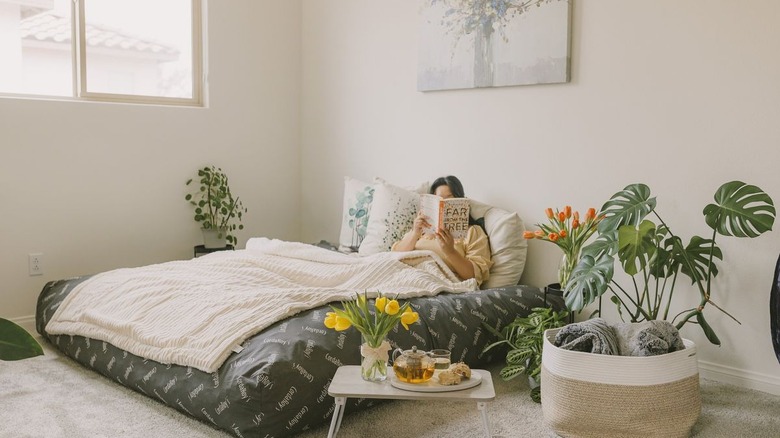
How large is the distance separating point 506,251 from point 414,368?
1478 millimetres

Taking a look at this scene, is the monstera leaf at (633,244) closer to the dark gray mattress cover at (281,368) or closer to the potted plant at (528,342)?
the potted plant at (528,342)

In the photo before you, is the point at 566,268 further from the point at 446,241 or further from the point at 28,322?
the point at 28,322

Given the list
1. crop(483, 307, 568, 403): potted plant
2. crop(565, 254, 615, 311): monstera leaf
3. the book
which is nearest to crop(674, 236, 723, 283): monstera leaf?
crop(565, 254, 615, 311): monstera leaf

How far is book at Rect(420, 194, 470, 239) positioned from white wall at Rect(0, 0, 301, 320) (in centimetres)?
146

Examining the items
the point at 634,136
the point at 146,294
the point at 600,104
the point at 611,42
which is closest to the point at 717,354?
the point at 634,136

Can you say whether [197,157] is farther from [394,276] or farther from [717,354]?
[717,354]

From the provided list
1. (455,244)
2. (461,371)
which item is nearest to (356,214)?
(455,244)

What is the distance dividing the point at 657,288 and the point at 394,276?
3.45 feet

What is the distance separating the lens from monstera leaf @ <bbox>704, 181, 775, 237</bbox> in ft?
8.20

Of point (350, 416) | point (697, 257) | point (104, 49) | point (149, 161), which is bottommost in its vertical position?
point (350, 416)

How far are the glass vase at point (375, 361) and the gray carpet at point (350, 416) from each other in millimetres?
353

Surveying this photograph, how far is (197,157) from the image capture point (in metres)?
4.15

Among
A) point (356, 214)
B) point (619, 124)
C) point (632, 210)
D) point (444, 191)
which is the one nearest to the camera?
point (632, 210)

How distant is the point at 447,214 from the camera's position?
333 centimetres
